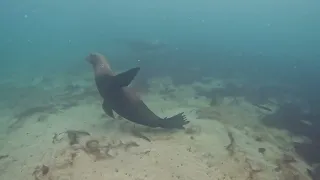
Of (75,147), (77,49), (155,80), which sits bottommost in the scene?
(77,49)

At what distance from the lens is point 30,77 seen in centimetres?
1702

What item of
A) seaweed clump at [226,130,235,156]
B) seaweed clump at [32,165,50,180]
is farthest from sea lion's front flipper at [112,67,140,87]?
seaweed clump at [226,130,235,156]

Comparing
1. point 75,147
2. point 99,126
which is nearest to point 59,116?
point 99,126

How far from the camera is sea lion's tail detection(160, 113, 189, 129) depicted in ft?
27.7

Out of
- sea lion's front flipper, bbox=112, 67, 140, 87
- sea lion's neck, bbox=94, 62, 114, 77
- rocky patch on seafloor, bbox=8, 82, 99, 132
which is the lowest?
rocky patch on seafloor, bbox=8, 82, 99, 132

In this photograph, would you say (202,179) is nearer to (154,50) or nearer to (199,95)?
(199,95)

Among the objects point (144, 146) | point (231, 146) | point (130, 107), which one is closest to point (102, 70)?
point (130, 107)

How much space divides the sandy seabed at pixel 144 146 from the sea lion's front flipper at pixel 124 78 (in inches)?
53.7

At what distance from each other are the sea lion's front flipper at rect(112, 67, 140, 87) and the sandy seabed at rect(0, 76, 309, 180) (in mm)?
1363

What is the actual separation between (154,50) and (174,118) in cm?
1303

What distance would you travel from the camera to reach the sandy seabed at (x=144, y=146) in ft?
22.0

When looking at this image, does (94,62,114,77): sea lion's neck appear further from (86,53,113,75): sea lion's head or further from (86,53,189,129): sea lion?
(86,53,189,129): sea lion

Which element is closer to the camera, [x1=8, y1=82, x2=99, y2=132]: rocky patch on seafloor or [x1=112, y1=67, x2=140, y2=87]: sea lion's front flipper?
[x1=112, y1=67, x2=140, y2=87]: sea lion's front flipper

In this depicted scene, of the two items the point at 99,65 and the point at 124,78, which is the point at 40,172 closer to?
the point at 124,78
